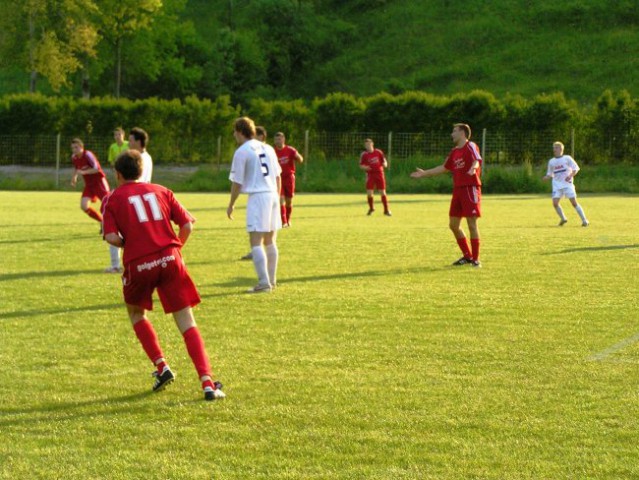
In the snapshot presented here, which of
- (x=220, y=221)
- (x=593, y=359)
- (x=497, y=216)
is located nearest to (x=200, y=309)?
(x=593, y=359)

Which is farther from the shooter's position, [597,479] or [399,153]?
[399,153]

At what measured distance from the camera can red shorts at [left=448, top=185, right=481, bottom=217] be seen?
1430 centimetres

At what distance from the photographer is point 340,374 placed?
24.0 feet

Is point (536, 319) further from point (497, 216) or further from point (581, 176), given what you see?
point (581, 176)

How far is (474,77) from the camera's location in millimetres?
64938

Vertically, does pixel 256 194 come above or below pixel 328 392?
above

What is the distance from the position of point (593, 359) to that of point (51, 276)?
7438 millimetres

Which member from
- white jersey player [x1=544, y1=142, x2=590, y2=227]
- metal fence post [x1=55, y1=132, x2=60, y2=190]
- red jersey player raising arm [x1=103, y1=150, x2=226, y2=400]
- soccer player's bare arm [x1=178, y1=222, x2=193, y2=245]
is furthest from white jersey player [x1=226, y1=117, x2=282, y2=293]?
metal fence post [x1=55, y1=132, x2=60, y2=190]

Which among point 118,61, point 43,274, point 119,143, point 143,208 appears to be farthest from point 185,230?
point 118,61

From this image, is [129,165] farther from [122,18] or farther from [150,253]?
[122,18]

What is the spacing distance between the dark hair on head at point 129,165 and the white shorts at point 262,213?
4744 mm

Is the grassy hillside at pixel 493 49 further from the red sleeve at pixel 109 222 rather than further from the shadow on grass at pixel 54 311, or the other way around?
the red sleeve at pixel 109 222

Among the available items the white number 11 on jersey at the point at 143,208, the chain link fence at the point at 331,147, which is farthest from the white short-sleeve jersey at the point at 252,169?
the chain link fence at the point at 331,147

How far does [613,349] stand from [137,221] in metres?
3.82
